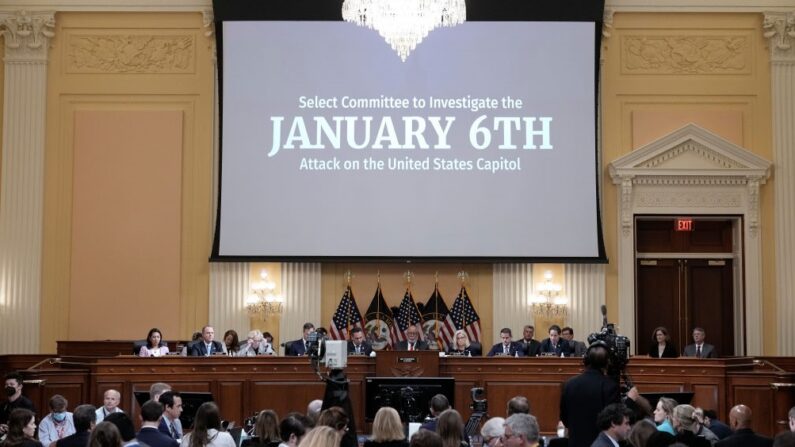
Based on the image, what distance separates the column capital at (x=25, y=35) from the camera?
18922 mm

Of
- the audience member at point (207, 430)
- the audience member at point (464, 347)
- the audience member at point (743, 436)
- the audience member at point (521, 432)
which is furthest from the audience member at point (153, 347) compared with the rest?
the audience member at point (521, 432)

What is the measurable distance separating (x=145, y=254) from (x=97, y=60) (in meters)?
3.24

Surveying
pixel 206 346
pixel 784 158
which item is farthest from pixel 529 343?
pixel 784 158

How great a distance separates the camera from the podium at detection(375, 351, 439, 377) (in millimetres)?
14945

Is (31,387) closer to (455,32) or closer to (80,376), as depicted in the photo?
(80,376)

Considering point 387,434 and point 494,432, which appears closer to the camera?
point 494,432

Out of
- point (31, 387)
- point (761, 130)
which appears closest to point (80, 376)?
point (31, 387)

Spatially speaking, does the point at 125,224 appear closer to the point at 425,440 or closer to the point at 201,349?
the point at 201,349

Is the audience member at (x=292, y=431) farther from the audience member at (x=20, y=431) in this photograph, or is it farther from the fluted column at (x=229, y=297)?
the fluted column at (x=229, y=297)

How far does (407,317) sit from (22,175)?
21.4 ft

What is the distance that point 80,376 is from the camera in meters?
15.5

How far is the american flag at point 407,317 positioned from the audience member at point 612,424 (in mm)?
11154

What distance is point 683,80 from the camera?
18969mm

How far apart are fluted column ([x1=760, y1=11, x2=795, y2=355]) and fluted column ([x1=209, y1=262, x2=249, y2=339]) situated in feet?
27.5
